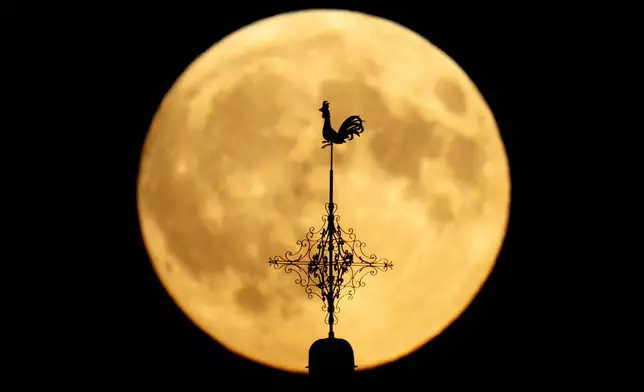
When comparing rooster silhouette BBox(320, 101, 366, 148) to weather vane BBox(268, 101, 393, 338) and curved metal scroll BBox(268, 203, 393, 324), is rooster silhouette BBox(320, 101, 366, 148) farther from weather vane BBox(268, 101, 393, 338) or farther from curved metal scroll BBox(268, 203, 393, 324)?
curved metal scroll BBox(268, 203, 393, 324)

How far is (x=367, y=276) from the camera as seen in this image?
415 centimetres

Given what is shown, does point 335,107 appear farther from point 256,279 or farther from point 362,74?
point 256,279

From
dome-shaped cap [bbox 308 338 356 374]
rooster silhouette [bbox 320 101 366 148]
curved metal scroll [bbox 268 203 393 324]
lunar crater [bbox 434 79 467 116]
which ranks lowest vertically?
dome-shaped cap [bbox 308 338 356 374]

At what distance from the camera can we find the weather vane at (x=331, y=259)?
13.2 ft

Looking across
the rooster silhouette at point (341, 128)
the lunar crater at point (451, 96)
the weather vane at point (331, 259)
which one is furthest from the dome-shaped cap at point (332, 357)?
the lunar crater at point (451, 96)

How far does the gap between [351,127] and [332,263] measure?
55 cm

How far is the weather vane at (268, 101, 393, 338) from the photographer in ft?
13.2

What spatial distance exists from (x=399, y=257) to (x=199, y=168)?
0.92m

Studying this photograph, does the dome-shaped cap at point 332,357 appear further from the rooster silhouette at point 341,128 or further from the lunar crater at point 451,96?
the lunar crater at point 451,96

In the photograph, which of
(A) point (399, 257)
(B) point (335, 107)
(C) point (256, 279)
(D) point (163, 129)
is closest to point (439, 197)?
(A) point (399, 257)

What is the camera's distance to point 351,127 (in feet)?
13.3

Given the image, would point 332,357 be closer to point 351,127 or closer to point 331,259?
point 331,259

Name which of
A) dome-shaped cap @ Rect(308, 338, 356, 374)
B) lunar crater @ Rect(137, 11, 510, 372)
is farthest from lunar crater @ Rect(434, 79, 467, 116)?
dome-shaped cap @ Rect(308, 338, 356, 374)

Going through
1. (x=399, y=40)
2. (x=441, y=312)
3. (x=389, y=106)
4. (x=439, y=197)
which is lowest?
(x=441, y=312)
